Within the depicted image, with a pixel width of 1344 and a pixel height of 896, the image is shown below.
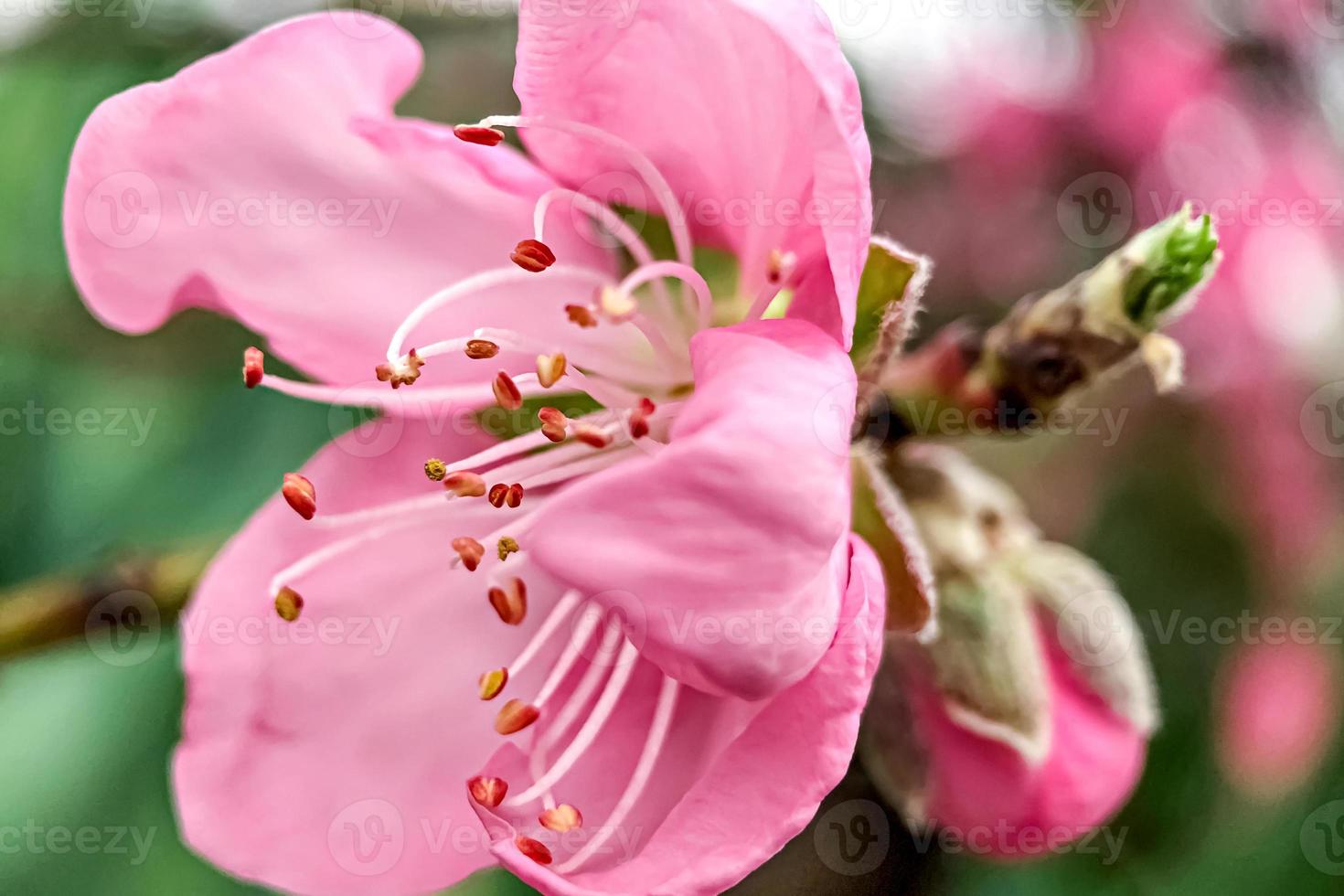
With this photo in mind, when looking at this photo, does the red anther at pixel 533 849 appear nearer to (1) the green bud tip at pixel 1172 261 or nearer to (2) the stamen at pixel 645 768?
(2) the stamen at pixel 645 768

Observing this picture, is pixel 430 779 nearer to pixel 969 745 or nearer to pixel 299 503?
pixel 299 503

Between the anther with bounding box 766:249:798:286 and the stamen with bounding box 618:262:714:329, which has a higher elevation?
the anther with bounding box 766:249:798:286

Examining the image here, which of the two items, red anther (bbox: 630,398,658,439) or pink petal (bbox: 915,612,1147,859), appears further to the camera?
pink petal (bbox: 915,612,1147,859)

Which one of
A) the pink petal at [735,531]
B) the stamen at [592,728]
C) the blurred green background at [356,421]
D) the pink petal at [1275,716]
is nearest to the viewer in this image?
the pink petal at [735,531]

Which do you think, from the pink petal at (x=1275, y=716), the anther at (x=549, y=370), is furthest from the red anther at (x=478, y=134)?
the pink petal at (x=1275, y=716)

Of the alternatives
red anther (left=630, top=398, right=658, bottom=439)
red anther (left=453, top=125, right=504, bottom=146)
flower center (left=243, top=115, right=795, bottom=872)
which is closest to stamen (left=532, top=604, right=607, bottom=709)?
flower center (left=243, top=115, right=795, bottom=872)

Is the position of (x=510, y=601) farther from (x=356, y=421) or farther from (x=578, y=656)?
(x=356, y=421)

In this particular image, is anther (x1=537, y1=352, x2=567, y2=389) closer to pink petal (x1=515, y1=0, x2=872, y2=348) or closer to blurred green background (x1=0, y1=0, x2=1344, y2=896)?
pink petal (x1=515, y1=0, x2=872, y2=348)
